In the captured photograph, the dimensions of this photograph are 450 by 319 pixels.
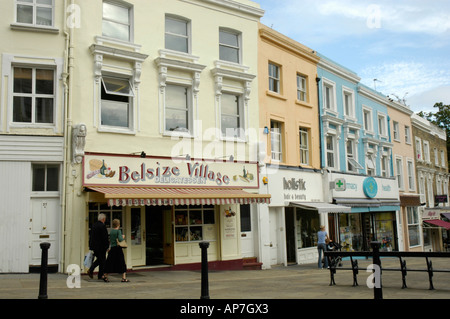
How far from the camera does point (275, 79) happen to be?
20.9 metres

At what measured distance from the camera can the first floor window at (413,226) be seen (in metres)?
32.0

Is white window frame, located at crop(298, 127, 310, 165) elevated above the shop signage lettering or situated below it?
above

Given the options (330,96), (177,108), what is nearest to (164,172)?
(177,108)

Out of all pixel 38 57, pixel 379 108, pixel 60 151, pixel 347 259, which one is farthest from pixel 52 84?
pixel 379 108

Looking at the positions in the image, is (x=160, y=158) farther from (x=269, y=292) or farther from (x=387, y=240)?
(x=387, y=240)

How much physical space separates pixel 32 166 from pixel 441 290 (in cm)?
1129

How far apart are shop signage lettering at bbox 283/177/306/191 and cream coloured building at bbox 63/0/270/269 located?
7.21 feet

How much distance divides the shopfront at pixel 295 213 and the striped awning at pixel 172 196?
340 centimetres

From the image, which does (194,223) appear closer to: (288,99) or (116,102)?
(116,102)

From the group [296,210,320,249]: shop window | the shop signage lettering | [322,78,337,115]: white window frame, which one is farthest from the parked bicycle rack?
[322,78,337,115]: white window frame

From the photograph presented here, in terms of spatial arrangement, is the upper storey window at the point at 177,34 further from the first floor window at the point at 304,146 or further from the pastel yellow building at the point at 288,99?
the first floor window at the point at 304,146

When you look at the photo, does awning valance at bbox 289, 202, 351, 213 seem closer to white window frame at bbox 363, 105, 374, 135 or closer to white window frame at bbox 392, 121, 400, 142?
white window frame at bbox 363, 105, 374, 135

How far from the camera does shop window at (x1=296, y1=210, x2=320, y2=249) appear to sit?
21203 mm

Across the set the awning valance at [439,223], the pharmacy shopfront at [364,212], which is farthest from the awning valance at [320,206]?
the awning valance at [439,223]
